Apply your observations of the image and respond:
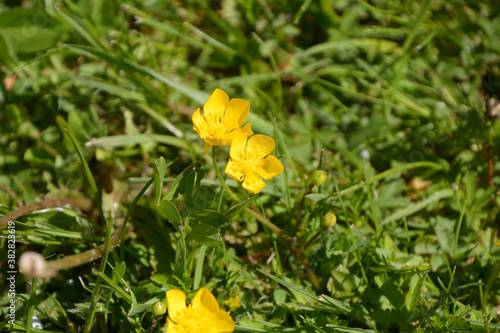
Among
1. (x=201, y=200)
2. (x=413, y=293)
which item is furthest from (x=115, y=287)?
(x=413, y=293)

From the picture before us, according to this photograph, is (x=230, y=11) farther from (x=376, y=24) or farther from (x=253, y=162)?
(x=253, y=162)

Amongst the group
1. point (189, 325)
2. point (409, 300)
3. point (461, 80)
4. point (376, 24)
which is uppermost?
point (376, 24)

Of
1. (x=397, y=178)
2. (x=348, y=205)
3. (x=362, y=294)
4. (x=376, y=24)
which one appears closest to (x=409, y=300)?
(x=362, y=294)

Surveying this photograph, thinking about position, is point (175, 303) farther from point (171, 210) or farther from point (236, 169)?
point (236, 169)

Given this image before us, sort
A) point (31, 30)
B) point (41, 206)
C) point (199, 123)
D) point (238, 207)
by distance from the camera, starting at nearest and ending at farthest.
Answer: point (238, 207)
point (199, 123)
point (41, 206)
point (31, 30)

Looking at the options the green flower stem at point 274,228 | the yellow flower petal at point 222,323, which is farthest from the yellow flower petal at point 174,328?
the green flower stem at point 274,228

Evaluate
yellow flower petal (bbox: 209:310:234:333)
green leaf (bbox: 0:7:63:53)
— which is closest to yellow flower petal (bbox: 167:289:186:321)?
yellow flower petal (bbox: 209:310:234:333)
